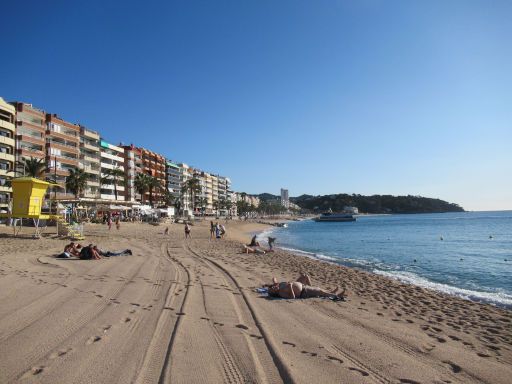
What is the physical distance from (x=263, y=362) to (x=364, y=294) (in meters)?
7.05

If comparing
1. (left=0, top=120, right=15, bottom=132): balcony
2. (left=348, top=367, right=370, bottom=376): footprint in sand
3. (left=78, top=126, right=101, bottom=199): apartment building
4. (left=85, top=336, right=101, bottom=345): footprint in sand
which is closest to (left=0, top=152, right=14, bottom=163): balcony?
(left=0, top=120, right=15, bottom=132): balcony

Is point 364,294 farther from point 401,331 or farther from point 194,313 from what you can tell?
point 194,313

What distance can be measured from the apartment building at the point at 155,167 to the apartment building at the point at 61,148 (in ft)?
97.5

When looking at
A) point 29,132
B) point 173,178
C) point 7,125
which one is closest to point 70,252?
point 7,125

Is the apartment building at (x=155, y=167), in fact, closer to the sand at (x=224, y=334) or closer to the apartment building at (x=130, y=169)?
the apartment building at (x=130, y=169)

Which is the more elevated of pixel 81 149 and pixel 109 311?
pixel 81 149

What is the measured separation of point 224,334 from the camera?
5.73 meters

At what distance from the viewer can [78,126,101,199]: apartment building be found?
222ft

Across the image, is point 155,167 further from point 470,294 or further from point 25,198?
point 470,294

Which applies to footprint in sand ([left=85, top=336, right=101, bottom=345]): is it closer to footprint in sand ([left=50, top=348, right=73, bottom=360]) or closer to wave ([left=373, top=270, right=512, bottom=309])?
footprint in sand ([left=50, top=348, right=73, bottom=360])

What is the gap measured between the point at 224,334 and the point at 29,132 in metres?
59.4

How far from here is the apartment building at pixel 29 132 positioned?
51037 mm

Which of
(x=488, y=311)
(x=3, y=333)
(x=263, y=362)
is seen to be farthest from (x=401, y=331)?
(x=3, y=333)

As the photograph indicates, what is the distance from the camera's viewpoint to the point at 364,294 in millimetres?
10883
